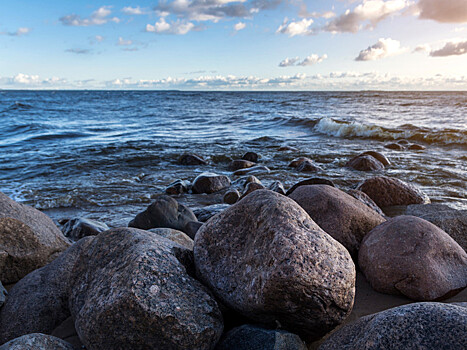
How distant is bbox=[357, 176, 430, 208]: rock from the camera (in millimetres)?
6129

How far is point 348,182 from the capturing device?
27.0 feet

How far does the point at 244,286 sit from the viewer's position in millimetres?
2354

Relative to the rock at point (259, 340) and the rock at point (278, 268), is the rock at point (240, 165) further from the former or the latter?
the rock at point (259, 340)

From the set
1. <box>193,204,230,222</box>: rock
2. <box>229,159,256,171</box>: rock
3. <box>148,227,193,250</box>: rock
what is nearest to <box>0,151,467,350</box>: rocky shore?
<box>148,227,193,250</box>: rock

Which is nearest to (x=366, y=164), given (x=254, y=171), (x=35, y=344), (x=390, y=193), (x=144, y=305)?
(x=254, y=171)

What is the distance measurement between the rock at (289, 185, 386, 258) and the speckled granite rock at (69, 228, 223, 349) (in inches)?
69.2

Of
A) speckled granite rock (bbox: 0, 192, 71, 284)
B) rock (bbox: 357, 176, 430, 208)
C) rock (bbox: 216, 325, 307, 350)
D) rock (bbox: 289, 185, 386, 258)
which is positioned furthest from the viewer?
rock (bbox: 357, 176, 430, 208)

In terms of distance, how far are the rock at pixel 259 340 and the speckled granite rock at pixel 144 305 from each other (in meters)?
0.11

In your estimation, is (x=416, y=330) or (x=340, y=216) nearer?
(x=416, y=330)

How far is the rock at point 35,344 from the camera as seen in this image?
2.15 meters

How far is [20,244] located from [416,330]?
11.3 ft

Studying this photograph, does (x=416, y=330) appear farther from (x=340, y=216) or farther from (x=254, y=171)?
(x=254, y=171)

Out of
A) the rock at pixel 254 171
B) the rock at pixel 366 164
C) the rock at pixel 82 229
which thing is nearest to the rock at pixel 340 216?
the rock at pixel 82 229

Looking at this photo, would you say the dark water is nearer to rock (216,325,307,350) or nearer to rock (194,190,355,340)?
rock (194,190,355,340)
